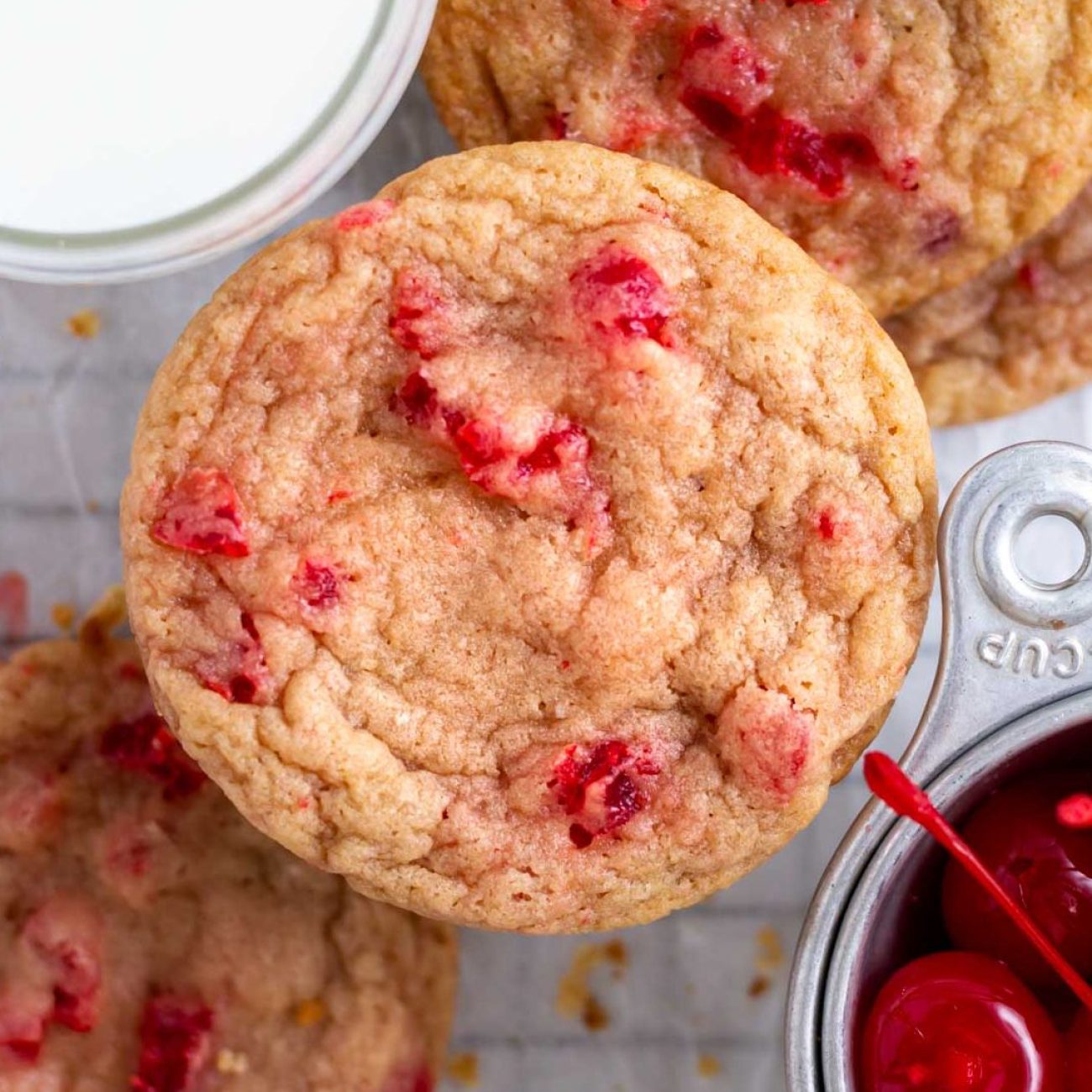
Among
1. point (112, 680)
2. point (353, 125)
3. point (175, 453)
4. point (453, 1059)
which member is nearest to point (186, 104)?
point (353, 125)

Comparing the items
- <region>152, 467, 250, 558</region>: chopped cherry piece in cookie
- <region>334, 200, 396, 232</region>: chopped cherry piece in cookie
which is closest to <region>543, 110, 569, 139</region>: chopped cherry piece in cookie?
<region>334, 200, 396, 232</region>: chopped cherry piece in cookie

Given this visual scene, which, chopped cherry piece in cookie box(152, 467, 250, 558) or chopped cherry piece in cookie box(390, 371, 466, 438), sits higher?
chopped cherry piece in cookie box(390, 371, 466, 438)

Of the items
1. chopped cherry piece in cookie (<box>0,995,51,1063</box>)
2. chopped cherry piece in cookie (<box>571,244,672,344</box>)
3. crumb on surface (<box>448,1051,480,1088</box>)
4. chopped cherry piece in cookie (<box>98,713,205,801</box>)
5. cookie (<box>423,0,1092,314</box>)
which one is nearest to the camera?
chopped cherry piece in cookie (<box>571,244,672,344</box>)

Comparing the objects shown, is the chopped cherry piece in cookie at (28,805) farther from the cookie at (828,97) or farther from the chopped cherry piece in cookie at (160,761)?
the cookie at (828,97)

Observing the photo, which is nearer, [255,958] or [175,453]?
[175,453]

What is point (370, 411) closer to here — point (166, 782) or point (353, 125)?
point (353, 125)

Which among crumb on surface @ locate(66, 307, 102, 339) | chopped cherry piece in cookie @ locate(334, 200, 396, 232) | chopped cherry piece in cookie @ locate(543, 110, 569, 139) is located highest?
chopped cherry piece in cookie @ locate(543, 110, 569, 139)

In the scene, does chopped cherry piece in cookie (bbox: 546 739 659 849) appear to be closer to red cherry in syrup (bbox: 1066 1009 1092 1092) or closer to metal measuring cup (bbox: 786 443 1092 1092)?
metal measuring cup (bbox: 786 443 1092 1092)
